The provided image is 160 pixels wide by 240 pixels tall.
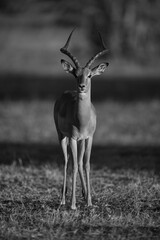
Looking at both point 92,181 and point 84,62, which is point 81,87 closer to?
point 92,181

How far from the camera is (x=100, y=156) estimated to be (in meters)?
10.6

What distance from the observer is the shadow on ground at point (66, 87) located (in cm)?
1989

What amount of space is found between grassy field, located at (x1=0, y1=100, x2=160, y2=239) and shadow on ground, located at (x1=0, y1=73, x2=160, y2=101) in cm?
383

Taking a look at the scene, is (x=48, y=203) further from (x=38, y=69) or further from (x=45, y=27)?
(x=45, y=27)

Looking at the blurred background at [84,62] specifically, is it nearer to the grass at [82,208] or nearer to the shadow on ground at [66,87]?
the shadow on ground at [66,87]

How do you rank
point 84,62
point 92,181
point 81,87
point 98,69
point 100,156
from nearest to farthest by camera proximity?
point 81,87 → point 98,69 → point 92,181 → point 100,156 → point 84,62

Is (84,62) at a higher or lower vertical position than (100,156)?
higher

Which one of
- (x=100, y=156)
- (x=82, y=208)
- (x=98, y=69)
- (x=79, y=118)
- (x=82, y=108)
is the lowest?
(x=82, y=208)

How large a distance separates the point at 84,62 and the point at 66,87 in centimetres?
798

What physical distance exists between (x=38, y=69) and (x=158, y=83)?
8.06m

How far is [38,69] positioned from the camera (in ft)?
91.9

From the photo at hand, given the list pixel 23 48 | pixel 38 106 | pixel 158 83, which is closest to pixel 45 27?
pixel 23 48

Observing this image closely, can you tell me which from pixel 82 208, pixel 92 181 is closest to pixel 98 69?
pixel 82 208

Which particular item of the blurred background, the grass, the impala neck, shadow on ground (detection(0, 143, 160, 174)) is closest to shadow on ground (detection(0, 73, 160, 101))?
the blurred background
